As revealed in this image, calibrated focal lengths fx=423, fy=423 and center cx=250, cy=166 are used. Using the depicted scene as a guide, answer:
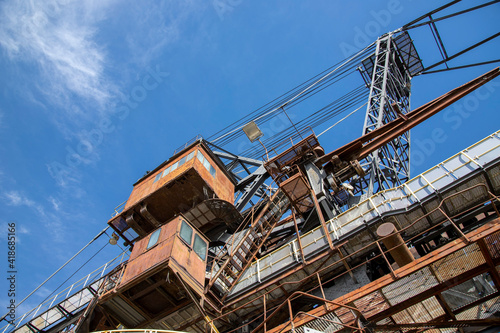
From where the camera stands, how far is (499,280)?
9641mm

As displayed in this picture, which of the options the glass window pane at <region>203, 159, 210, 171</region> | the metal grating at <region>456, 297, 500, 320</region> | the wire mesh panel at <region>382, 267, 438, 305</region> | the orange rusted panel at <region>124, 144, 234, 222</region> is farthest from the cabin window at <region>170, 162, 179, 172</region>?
the metal grating at <region>456, 297, 500, 320</region>

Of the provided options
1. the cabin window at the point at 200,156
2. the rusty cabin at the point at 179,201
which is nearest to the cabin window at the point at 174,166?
the rusty cabin at the point at 179,201

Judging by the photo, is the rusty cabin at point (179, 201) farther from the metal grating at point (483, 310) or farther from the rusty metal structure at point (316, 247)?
the metal grating at point (483, 310)

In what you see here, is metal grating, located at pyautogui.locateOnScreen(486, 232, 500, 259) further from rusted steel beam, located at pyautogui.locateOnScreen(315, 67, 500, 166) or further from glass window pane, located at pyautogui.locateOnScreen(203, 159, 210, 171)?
glass window pane, located at pyautogui.locateOnScreen(203, 159, 210, 171)

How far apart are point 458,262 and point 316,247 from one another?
673cm

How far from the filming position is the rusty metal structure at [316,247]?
1062cm

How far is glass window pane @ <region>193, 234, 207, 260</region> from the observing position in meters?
17.8

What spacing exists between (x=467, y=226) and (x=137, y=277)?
12.3 m

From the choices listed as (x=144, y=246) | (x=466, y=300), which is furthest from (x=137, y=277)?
(x=466, y=300)

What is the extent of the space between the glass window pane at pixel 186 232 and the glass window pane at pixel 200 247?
370 millimetres

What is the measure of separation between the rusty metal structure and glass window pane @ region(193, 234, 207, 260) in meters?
0.06

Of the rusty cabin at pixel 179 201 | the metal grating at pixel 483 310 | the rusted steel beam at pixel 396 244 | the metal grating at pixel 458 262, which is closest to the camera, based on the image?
the metal grating at pixel 458 262

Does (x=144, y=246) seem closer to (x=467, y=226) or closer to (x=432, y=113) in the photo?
(x=467, y=226)

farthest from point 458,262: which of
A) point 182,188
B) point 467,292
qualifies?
point 182,188
